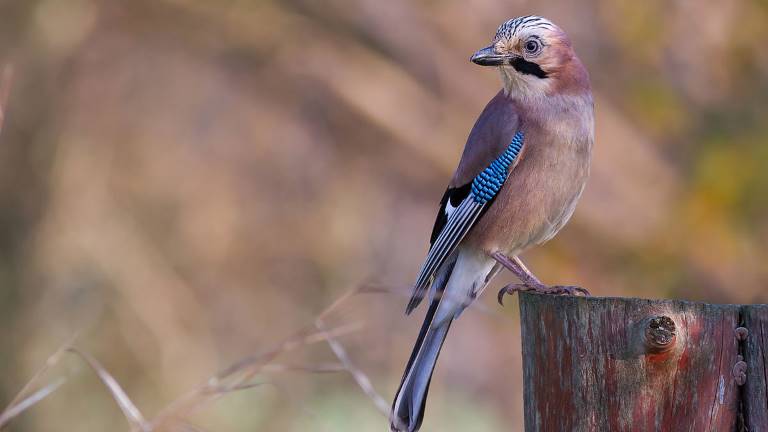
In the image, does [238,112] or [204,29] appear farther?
[238,112]

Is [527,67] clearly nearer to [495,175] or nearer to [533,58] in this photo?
[533,58]

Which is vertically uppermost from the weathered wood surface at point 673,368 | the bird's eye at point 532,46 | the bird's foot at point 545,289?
the bird's eye at point 532,46

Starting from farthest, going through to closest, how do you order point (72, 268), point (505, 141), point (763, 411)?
point (72, 268), point (505, 141), point (763, 411)

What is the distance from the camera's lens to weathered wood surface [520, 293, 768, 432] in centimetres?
257

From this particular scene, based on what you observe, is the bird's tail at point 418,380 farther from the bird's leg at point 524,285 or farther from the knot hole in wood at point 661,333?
the knot hole in wood at point 661,333

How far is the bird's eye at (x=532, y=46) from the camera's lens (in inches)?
165

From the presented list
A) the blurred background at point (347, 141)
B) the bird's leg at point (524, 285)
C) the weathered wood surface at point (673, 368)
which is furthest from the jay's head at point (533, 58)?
the blurred background at point (347, 141)

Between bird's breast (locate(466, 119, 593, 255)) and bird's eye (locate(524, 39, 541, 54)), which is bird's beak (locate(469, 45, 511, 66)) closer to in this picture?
bird's eye (locate(524, 39, 541, 54))

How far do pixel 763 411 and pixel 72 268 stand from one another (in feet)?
19.1

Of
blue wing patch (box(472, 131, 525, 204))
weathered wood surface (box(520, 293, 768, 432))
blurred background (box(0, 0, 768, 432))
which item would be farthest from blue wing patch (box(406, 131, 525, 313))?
blurred background (box(0, 0, 768, 432))

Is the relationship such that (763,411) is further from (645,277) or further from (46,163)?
(46,163)

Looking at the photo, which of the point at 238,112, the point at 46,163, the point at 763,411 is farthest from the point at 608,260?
the point at 763,411

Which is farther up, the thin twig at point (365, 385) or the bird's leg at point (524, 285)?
the bird's leg at point (524, 285)

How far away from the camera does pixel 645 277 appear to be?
7703 millimetres
